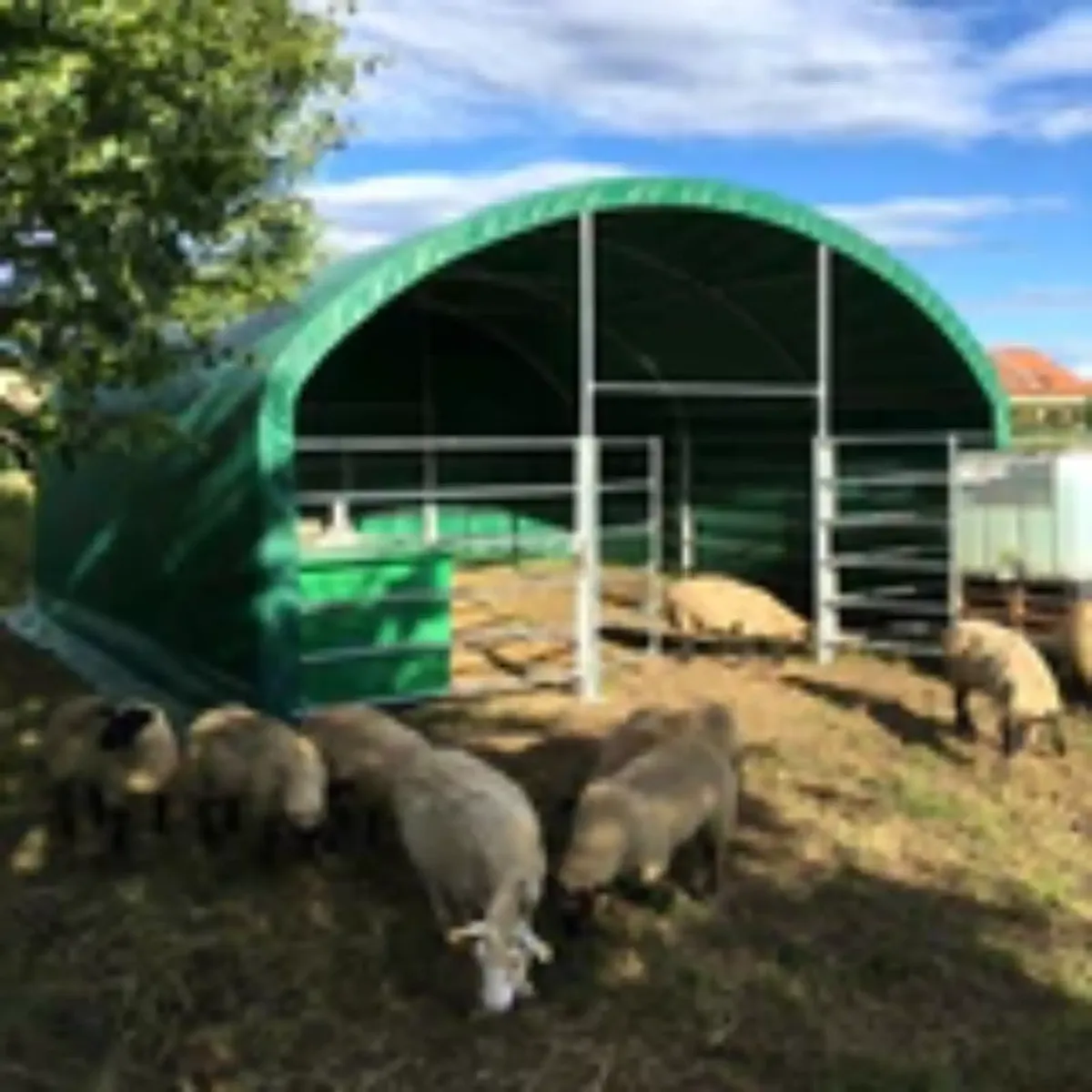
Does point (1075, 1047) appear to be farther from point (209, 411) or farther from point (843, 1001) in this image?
point (209, 411)

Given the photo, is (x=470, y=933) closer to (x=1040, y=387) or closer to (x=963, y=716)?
(x=963, y=716)

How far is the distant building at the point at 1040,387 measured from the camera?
135ft

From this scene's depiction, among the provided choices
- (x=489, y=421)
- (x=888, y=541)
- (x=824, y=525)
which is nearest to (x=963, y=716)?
(x=824, y=525)

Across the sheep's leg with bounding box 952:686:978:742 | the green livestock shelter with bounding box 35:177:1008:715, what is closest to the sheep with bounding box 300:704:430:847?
the green livestock shelter with bounding box 35:177:1008:715

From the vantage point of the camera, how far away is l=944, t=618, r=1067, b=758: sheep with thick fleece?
31.7 feet

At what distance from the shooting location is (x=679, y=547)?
16641mm

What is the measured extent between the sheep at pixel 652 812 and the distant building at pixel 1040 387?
112 feet

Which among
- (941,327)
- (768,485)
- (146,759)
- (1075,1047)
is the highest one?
(941,327)

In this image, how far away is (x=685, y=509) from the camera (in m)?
16.5

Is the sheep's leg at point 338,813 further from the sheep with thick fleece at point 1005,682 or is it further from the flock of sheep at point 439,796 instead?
the sheep with thick fleece at point 1005,682

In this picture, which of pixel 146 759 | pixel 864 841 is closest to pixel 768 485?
pixel 864 841

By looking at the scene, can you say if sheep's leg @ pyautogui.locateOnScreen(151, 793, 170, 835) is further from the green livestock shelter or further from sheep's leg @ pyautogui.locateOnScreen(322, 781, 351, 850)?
the green livestock shelter

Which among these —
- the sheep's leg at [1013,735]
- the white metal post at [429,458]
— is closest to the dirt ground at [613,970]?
the sheep's leg at [1013,735]

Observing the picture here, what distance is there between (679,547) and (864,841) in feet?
29.1
